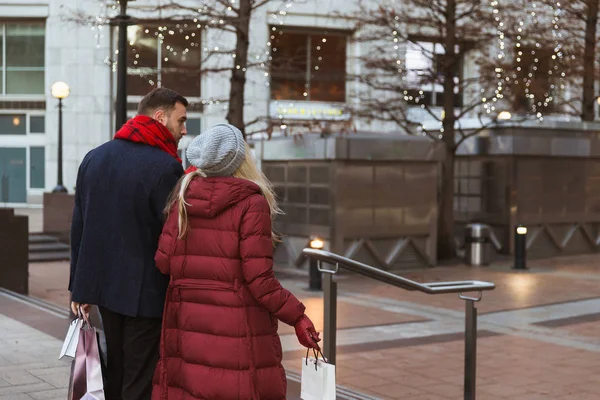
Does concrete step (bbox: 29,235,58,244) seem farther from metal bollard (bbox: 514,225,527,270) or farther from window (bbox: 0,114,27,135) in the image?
window (bbox: 0,114,27,135)

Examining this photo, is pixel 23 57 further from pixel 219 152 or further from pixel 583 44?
pixel 219 152

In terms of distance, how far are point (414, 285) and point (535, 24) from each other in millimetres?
14428

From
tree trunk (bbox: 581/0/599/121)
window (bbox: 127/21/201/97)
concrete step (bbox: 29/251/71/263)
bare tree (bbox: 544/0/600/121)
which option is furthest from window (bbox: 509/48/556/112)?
window (bbox: 127/21/201/97)

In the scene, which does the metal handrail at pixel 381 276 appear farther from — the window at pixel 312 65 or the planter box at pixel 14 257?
the window at pixel 312 65

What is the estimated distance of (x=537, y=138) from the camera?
66.0ft

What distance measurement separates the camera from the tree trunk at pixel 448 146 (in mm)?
19094

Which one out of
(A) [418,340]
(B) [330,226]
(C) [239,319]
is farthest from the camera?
(B) [330,226]

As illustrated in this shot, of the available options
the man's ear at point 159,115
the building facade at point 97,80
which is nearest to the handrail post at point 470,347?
the man's ear at point 159,115

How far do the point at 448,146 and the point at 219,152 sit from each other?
51.4ft

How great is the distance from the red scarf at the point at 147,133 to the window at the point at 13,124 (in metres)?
32.1

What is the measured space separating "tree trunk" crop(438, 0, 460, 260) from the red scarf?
14.7m

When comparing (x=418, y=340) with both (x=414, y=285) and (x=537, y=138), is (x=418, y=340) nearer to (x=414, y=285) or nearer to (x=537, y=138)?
(x=414, y=285)

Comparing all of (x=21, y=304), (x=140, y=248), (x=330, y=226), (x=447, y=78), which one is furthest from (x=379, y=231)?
(x=140, y=248)

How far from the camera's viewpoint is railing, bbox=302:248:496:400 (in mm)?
6285
